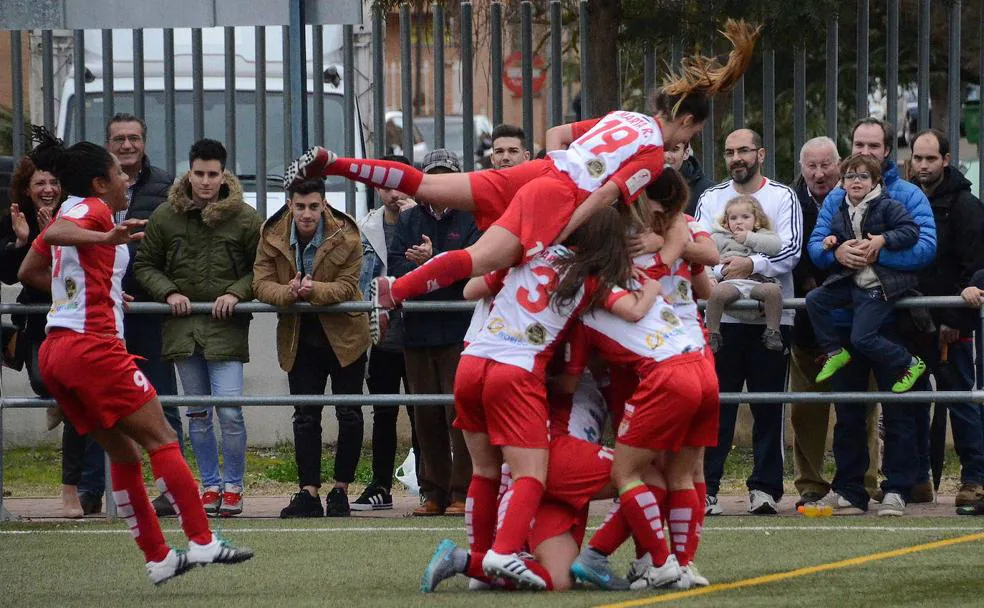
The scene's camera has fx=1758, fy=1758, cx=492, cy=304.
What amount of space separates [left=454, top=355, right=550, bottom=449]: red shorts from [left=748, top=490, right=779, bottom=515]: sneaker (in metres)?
2.79

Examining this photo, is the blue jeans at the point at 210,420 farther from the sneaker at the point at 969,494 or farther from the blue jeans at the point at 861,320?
the sneaker at the point at 969,494

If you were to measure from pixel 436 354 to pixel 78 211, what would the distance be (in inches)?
109

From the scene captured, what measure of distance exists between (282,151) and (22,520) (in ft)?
10.5

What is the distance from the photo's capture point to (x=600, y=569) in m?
6.74

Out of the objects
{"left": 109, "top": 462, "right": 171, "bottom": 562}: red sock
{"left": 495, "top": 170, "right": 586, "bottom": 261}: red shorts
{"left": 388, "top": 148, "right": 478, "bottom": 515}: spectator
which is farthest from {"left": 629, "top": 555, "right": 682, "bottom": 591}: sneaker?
{"left": 388, "top": 148, "right": 478, "bottom": 515}: spectator

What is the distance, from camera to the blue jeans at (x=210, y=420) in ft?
30.7

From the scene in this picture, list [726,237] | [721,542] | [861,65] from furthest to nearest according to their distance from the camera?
[861,65] → [726,237] → [721,542]

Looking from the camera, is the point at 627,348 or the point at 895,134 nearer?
the point at 627,348

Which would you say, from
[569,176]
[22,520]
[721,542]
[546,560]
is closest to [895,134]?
[721,542]

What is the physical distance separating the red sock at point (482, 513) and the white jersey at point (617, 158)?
48.3 inches

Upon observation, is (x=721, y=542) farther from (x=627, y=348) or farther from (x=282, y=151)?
(x=282, y=151)

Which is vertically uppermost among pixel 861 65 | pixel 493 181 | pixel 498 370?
pixel 861 65

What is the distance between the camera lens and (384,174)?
6.82 m

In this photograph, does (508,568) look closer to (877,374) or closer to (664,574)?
(664,574)
